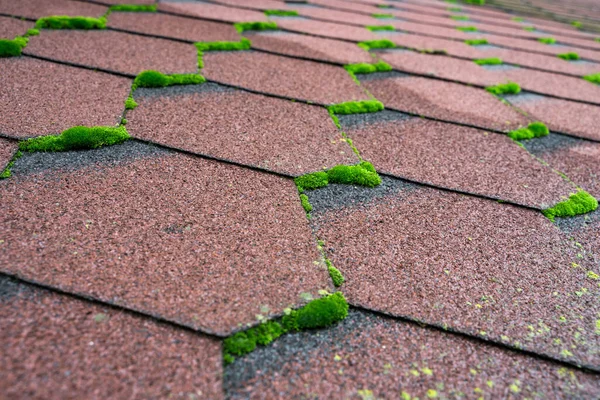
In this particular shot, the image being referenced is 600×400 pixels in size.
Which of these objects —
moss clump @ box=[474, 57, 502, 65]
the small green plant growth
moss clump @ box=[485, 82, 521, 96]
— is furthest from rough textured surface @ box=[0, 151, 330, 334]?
moss clump @ box=[474, 57, 502, 65]

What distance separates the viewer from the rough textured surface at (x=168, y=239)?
97 cm

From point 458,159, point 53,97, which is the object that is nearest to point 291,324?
point 458,159

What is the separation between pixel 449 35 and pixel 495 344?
283 cm

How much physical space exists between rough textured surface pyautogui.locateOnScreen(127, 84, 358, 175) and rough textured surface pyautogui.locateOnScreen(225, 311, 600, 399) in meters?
0.66

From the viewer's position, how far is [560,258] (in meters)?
1.26

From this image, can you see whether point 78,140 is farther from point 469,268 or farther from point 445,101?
point 445,101

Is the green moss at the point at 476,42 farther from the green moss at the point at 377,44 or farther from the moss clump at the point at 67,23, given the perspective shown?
the moss clump at the point at 67,23

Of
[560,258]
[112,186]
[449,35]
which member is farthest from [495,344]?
[449,35]

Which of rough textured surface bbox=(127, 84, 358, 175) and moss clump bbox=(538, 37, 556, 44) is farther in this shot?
moss clump bbox=(538, 37, 556, 44)

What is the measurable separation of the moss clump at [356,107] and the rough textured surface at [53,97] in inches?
34.9

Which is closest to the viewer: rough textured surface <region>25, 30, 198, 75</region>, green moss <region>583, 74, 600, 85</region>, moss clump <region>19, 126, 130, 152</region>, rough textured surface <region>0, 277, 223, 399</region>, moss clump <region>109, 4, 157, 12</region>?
rough textured surface <region>0, 277, 223, 399</region>

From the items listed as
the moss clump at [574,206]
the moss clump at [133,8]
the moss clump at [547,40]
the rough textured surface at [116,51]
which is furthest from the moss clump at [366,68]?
the moss clump at [547,40]

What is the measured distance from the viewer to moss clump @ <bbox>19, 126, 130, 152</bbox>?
1.37 meters

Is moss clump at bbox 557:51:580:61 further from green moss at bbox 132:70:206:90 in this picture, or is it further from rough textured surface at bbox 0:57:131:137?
rough textured surface at bbox 0:57:131:137
